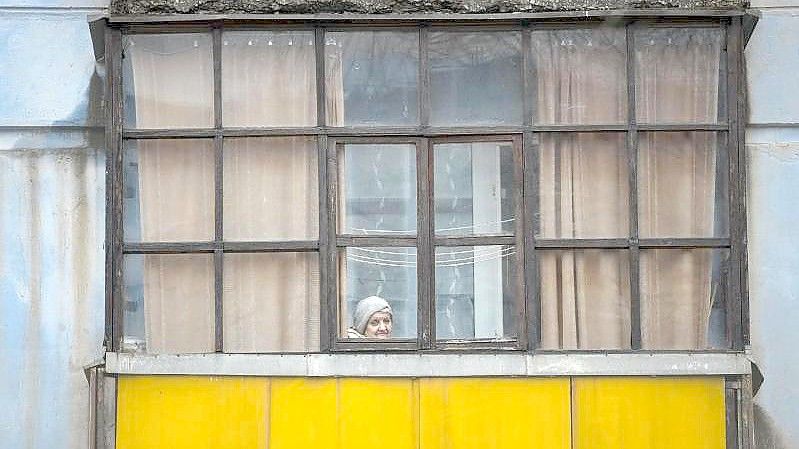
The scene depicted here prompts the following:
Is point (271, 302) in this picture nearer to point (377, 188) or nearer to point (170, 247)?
point (170, 247)

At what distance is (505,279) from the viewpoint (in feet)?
21.2

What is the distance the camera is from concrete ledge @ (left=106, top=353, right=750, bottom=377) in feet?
20.7

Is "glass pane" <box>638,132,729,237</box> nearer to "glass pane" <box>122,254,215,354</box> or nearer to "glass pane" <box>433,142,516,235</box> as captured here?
"glass pane" <box>433,142,516,235</box>

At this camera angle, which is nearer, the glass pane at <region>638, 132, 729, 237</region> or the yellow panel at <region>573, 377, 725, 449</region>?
the yellow panel at <region>573, 377, 725, 449</region>

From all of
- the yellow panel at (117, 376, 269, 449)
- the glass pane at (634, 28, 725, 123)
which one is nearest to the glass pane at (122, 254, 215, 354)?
the yellow panel at (117, 376, 269, 449)

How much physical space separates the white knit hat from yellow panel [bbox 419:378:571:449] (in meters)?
0.52

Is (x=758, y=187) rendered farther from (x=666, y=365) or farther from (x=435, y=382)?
(x=435, y=382)

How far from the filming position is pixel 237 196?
6504 millimetres

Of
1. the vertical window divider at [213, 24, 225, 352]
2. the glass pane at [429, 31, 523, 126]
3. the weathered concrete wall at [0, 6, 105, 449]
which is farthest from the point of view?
the weathered concrete wall at [0, 6, 105, 449]

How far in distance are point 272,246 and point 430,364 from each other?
3.67 ft

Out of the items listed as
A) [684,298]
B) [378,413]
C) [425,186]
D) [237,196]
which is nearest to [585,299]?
[684,298]

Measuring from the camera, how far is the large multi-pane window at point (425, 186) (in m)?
6.43

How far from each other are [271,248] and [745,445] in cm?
288

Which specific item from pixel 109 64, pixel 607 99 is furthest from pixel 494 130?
pixel 109 64
